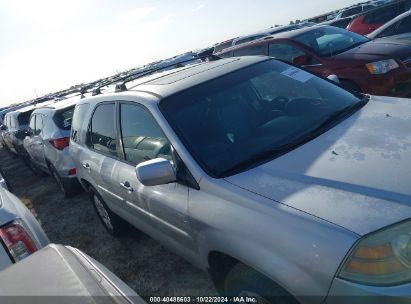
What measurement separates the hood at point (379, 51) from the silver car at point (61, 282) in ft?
18.1

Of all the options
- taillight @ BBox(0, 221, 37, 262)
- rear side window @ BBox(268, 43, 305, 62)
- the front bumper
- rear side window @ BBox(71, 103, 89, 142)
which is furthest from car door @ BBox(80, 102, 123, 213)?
rear side window @ BBox(268, 43, 305, 62)

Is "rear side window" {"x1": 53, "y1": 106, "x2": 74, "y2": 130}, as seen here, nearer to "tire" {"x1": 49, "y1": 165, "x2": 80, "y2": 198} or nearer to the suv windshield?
"tire" {"x1": 49, "y1": 165, "x2": 80, "y2": 198}

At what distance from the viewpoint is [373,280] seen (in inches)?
65.5

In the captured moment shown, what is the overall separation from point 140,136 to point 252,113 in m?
0.96

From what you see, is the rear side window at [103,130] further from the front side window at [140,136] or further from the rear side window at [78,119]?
the rear side window at [78,119]

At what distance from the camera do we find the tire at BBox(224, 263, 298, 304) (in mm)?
2012

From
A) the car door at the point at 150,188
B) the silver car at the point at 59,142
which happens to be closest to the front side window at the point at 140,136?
the car door at the point at 150,188

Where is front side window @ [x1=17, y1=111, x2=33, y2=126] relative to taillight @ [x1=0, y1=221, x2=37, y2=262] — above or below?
below

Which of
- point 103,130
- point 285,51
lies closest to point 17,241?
point 103,130

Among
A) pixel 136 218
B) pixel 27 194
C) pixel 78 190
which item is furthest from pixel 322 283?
pixel 27 194

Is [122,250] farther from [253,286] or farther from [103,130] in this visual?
[253,286]

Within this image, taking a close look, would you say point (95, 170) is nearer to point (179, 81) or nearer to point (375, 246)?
point (179, 81)

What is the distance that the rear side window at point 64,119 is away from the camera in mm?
6580

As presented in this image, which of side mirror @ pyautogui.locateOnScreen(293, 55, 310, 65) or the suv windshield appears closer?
the suv windshield
